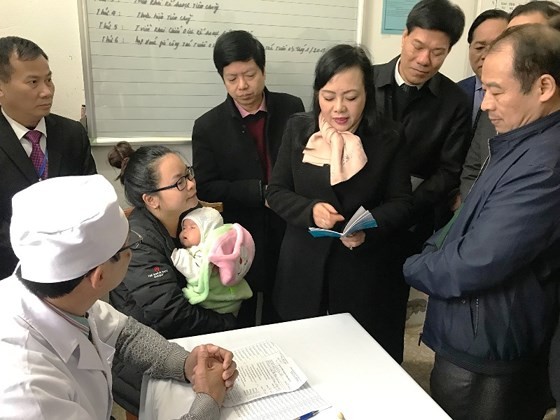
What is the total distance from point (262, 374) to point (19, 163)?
126cm

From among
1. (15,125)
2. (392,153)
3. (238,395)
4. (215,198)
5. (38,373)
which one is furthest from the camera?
(215,198)

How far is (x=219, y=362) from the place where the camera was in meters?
1.26

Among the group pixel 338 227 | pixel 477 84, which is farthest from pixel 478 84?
pixel 338 227

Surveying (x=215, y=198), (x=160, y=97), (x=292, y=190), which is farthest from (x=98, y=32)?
(x=292, y=190)

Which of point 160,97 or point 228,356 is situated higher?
point 160,97

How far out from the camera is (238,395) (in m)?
1.21

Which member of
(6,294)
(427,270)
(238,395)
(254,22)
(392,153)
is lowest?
(238,395)

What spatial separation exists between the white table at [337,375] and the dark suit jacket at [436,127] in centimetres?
78

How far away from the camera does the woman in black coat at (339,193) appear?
171cm

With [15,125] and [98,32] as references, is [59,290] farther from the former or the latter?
[98,32]

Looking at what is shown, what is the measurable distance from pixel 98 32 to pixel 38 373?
1.75m

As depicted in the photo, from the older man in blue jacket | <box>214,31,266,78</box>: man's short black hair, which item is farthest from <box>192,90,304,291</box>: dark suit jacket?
the older man in blue jacket

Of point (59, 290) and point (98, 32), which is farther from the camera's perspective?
point (98, 32)

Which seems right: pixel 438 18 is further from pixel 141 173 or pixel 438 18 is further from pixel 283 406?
pixel 283 406
